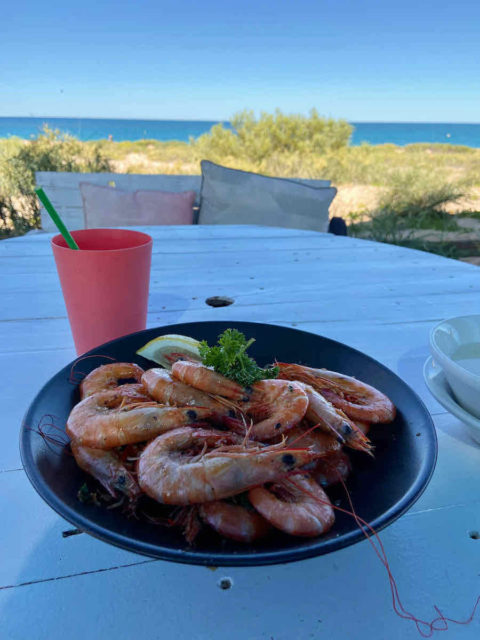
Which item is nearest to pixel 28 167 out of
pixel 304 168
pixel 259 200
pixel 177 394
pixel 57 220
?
pixel 259 200

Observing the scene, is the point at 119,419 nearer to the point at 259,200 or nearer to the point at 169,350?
the point at 169,350

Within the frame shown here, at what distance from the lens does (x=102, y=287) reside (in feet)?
2.88

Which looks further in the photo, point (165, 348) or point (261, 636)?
point (165, 348)

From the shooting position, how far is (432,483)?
0.65 m

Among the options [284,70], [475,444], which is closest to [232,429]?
[475,444]

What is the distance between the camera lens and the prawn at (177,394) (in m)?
0.68

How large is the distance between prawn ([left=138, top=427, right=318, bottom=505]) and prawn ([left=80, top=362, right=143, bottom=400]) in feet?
0.56

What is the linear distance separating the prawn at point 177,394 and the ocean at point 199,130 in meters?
37.4

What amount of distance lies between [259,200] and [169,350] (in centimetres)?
321

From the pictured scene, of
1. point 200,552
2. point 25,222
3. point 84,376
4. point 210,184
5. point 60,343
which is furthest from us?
point 25,222

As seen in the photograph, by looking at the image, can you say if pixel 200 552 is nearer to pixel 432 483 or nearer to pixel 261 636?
pixel 261 636

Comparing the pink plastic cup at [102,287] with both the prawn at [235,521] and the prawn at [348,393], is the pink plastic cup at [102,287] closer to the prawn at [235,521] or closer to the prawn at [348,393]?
the prawn at [348,393]

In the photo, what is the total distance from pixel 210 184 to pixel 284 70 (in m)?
36.2

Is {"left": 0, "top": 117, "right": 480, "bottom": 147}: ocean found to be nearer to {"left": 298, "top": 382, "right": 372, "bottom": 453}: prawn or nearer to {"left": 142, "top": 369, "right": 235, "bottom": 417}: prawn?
{"left": 142, "top": 369, "right": 235, "bottom": 417}: prawn
